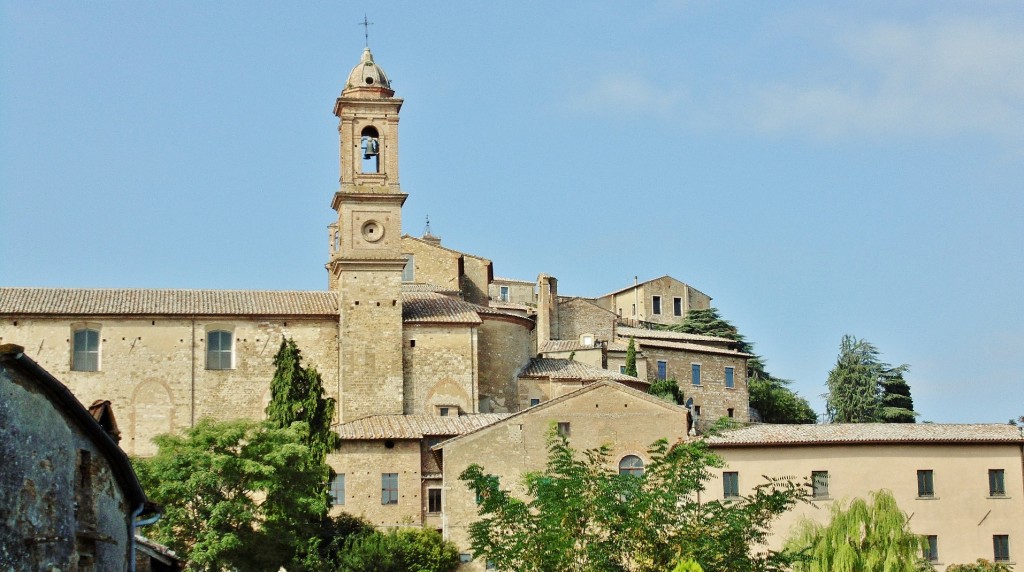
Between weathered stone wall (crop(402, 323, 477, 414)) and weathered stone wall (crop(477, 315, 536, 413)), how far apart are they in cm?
91

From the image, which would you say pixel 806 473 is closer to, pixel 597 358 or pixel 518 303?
pixel 597 358

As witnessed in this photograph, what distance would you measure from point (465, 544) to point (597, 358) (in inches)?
747

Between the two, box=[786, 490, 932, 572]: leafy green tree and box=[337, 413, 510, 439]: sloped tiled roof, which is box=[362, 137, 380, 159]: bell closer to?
box=[337, 413, 510, 439]: sloped tiled roof

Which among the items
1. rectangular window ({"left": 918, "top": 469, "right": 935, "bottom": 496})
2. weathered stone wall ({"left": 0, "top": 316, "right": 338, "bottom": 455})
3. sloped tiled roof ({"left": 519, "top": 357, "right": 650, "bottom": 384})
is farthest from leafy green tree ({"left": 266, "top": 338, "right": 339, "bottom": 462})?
rectangular window ({"left": 918, "top": 469, "right": 935, "bottom": 496})

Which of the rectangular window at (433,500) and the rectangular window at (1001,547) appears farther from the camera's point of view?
the rectangular window at (433,500)

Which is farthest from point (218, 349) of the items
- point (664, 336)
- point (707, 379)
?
point (664, 336)

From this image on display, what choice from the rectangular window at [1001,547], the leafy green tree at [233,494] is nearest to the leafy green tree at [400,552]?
the leafy green tree at [233,494]

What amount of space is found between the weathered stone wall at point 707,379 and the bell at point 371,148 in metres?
14.9

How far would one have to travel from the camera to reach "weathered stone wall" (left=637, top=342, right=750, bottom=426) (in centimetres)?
6150

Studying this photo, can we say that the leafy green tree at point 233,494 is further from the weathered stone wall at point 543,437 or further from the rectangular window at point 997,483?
the rectangular window at point 997,483

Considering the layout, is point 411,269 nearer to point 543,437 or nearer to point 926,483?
point 543,437

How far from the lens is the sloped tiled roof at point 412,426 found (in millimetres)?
46344

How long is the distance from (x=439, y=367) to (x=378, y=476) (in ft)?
20.5

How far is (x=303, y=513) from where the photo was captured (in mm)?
40375
